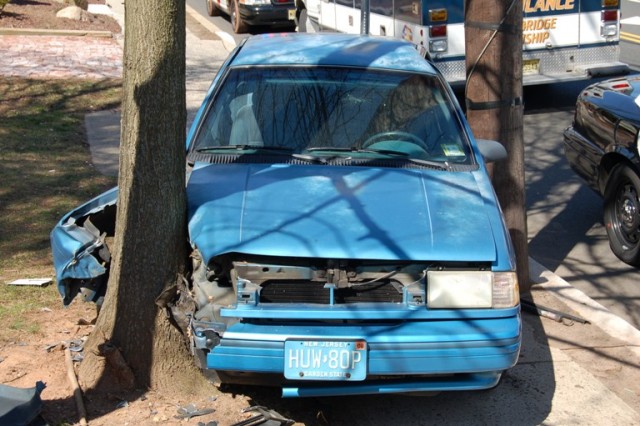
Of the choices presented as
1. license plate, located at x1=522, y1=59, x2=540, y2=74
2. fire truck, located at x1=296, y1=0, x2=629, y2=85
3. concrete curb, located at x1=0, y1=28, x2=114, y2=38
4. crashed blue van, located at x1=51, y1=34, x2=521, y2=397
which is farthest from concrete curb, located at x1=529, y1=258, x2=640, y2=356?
concrete curb, located at x1=0, y1=28, x2=114, y2=38

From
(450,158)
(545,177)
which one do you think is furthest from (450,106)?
(545,177)

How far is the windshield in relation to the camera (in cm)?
558

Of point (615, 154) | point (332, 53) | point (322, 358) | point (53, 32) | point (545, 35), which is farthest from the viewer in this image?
point (53, 32)

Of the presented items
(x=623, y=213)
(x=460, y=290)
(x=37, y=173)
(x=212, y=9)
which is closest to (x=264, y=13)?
(x=212, y=9)

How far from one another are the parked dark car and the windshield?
11.5 metres

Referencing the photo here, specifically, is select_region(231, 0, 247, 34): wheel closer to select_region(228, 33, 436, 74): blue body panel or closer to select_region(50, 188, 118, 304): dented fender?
select_region(228, 33, 436, 74): blue body panel

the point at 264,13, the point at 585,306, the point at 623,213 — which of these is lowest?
the point at 585,306

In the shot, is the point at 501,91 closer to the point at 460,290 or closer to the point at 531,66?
the point at 460,290

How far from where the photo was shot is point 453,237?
4531mm

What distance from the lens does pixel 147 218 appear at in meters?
4.67

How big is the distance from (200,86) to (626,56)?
Answer: 7208 mm

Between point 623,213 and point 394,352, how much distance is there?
A: 387cm

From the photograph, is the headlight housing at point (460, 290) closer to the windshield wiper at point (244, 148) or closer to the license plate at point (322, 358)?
the license plate at point (322, 358)

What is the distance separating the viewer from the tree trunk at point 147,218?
14.9 feet
